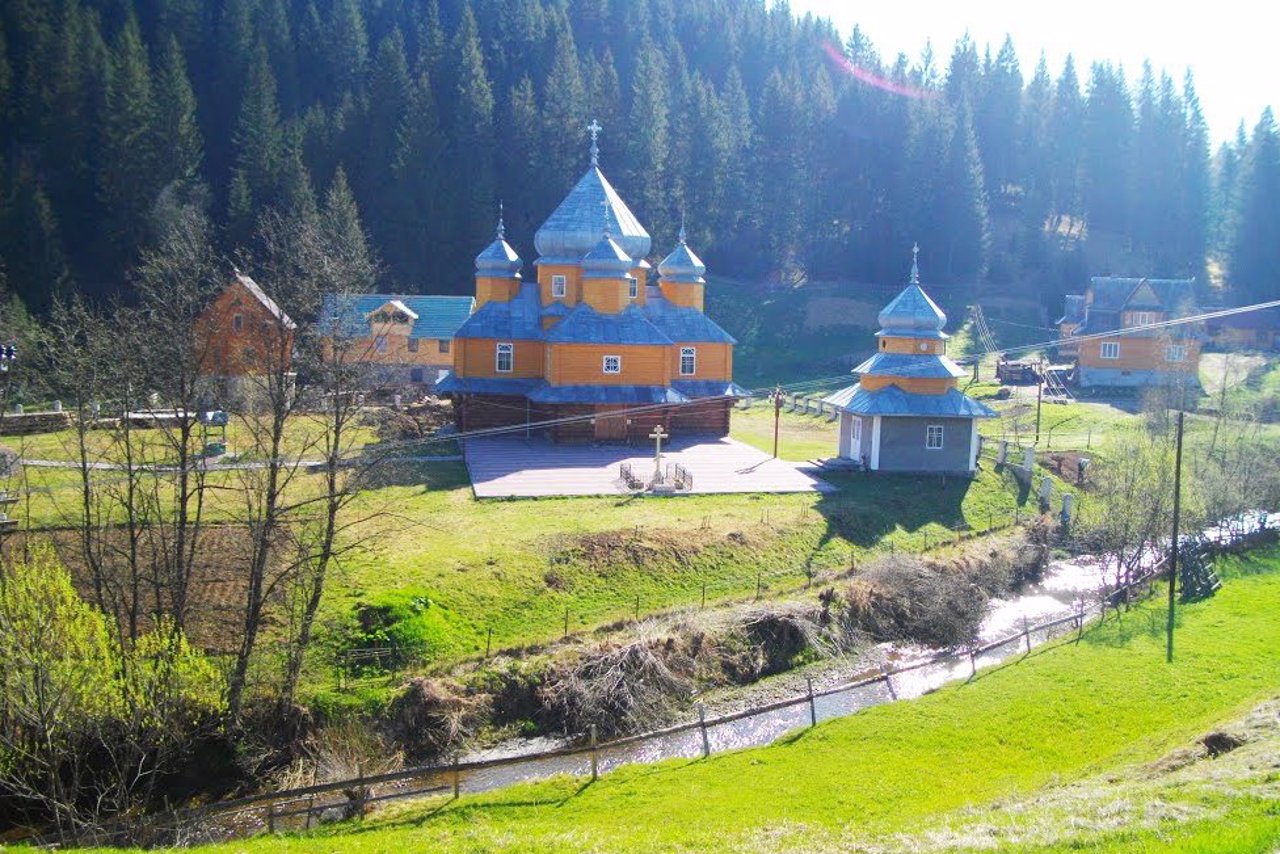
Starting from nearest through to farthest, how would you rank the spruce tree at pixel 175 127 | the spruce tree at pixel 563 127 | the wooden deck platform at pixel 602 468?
the wooden deck platform at pixel 602 468 < the spruce tree at pixel 175 127 < the spruce tree at pixel 563 127

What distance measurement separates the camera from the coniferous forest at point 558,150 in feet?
176

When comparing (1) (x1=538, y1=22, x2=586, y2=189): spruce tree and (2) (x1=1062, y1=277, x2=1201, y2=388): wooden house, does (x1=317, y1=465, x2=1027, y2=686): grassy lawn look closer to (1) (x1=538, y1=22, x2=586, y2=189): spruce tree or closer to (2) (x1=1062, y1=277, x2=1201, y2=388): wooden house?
(2) (x1=1062, y1=277, x2=1201, y2=388): wooden house

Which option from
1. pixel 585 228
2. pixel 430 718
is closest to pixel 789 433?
pixel 585 228

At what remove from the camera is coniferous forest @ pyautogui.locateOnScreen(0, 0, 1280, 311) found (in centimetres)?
5375

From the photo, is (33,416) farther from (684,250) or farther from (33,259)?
(684,250)

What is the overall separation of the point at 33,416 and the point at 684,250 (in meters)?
25.0

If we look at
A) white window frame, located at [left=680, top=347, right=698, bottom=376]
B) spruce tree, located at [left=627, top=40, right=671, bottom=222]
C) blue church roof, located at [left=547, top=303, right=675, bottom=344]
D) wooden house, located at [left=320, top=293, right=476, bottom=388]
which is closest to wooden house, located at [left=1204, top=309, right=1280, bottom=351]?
spruce tree, located at [left=627, top=40, right=671, bottom=222]

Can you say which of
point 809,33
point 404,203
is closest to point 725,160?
point 404,203

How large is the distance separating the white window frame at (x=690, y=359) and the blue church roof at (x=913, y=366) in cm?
807

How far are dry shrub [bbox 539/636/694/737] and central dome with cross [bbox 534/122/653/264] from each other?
2276 centimetres

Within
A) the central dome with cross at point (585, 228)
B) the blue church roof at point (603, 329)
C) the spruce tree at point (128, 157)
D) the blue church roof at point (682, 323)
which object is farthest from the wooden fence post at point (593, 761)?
the spruce tree at point (128, 157)

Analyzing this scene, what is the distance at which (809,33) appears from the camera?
3607 inches

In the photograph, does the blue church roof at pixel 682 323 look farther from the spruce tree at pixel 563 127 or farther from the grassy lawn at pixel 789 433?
the spruce tree at pixel 563 127

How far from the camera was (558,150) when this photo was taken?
6406cm
